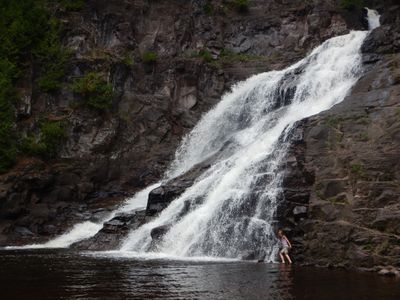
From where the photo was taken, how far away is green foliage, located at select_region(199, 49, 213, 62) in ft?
172

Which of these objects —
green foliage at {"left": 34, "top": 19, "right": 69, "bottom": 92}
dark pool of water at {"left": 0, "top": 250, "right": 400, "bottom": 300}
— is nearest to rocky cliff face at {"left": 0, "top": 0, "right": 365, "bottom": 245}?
green foliage at {"left": 34, "top": 19, "right": 69, "bottom": 92}

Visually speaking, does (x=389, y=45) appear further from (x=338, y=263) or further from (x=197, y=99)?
(x=338, y=263)

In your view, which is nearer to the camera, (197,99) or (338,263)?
(338,263)

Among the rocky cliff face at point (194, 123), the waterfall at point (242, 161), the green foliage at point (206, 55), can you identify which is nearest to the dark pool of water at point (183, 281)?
the waterfall at point (242, 161)

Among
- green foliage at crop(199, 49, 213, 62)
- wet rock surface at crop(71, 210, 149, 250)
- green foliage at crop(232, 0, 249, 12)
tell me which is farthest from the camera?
green foliage at crop(232, 0, 249, 12)

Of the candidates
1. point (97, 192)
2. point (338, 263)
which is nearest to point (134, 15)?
point (97, 192)

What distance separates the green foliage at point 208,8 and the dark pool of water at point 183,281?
41.3 m

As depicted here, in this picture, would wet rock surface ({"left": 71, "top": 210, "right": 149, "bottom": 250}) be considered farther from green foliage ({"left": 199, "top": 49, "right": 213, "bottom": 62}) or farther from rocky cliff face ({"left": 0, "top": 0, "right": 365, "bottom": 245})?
green foliage ({"left": 199, "top": 49, "right": 213, "bottom": 62})

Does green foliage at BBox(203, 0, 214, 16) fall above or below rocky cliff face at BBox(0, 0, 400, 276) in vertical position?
above

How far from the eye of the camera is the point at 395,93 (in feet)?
93.7

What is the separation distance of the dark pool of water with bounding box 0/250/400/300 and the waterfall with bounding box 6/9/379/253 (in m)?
3.31

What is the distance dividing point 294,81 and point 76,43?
22.4 m

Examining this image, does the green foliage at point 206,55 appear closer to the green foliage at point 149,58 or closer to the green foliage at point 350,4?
the green foliage at point 149,58

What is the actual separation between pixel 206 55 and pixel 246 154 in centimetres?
2282
